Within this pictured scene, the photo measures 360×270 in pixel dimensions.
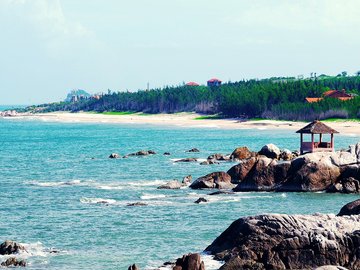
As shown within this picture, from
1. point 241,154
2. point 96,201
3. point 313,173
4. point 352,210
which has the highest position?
point 352,210

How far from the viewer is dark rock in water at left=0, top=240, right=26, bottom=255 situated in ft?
102

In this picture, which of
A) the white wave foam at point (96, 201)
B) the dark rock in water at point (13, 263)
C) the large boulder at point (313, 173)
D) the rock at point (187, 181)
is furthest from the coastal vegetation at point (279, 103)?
the dark rock in water at point (13, 263)

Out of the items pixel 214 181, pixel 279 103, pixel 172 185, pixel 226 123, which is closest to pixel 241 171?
pixel 214 181

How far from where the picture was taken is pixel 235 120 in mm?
153000

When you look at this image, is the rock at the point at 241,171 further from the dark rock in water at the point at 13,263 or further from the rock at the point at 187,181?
the dark rock in water at the point at 13,263

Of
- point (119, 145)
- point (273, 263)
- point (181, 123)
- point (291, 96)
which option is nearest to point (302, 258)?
point (273, 263)

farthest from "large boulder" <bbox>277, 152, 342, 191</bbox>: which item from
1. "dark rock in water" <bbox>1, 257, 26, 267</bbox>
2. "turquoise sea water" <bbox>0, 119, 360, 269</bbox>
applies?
"dark rock in water" <bbox>1, 257, 26, 267</bbox>

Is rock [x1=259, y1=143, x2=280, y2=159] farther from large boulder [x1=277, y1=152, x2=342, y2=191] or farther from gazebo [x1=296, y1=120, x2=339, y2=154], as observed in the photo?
large boulder [x1=277, y1=152, x2=342, y2=191]

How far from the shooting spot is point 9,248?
3125cm

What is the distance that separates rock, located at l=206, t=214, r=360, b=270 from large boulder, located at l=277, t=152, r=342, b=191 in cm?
1689

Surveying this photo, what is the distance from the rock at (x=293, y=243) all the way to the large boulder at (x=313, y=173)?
1689 cm

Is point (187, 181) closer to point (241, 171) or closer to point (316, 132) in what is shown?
point (241, 171)

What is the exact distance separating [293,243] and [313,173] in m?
19.0

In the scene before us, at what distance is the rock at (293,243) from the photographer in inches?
1057
